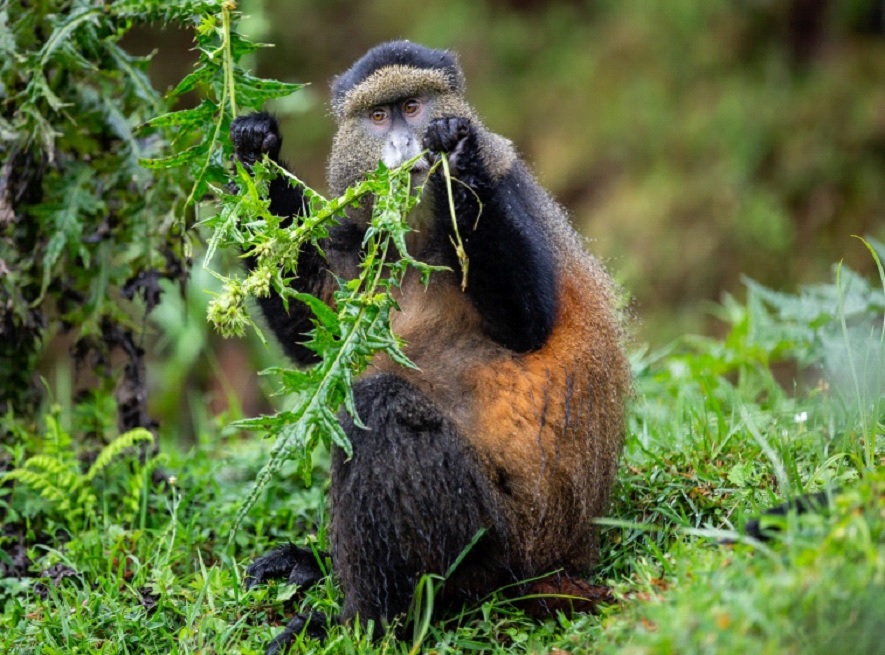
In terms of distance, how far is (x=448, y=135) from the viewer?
394 cm

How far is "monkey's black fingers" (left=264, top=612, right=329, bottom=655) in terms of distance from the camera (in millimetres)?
3926

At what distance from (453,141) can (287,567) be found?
189cm

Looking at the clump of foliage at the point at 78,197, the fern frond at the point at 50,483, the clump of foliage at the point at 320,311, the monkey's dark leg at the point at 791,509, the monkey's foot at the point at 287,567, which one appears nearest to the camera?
the monkey's dark leg at the point at 791,509

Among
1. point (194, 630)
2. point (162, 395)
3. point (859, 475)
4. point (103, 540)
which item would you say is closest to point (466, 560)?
point (194, 630)

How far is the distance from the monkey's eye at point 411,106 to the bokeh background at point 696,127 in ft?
15.1

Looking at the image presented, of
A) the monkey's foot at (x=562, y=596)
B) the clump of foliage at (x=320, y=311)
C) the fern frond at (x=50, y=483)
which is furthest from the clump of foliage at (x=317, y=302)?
the fern frond at (x=50, y=483)

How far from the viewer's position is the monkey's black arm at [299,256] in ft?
14.2

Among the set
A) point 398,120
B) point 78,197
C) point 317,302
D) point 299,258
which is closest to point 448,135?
point 398,120

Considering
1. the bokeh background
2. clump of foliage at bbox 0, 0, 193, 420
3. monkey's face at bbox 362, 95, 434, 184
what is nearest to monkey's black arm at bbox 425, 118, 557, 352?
monkey's face at bbox 362, 95, 434, 184

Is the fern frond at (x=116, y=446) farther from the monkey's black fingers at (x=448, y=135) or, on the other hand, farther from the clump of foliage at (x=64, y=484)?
the monkey's black fingers at (x=448, y=135)

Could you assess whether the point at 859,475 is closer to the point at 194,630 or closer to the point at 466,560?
the point at 466,560

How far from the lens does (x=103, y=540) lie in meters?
4.82

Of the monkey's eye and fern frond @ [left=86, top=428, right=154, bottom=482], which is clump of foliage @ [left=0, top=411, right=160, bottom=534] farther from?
the monkey's eye

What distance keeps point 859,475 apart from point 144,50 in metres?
11.1
